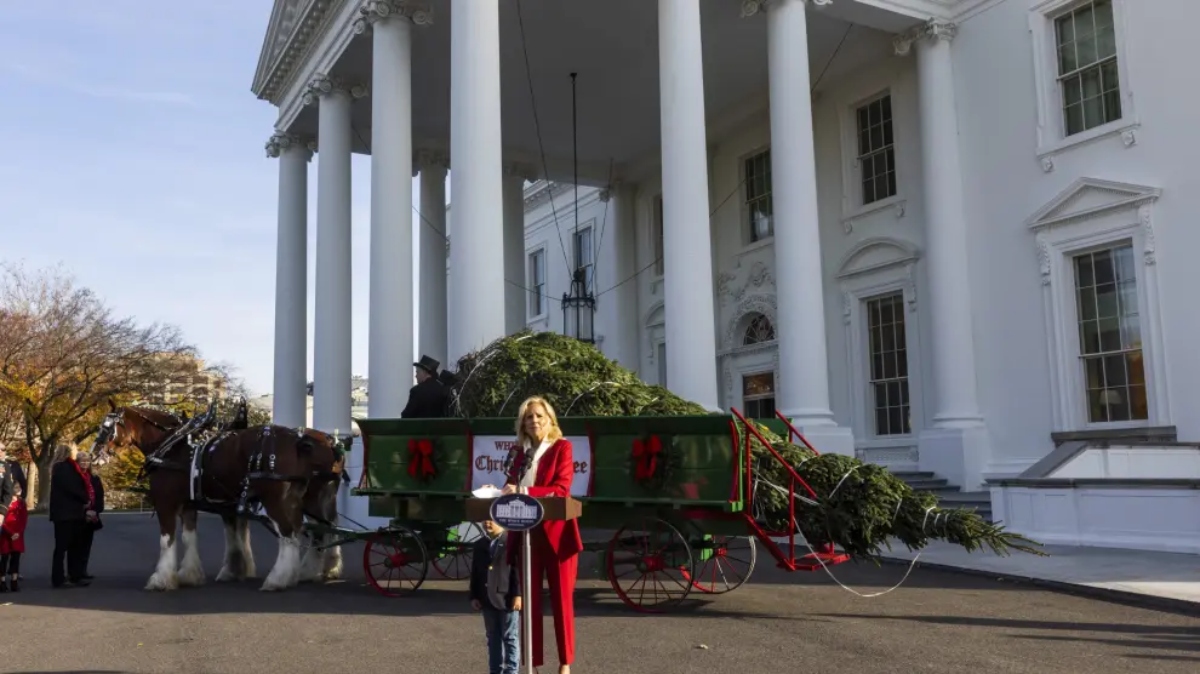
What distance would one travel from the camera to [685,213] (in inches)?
603

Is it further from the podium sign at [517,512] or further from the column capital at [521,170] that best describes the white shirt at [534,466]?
the column capital at [521,170]

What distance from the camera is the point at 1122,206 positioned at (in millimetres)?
15094

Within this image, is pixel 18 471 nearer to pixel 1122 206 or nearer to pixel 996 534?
pixel 996 534

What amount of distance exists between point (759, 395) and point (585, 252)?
9.31m

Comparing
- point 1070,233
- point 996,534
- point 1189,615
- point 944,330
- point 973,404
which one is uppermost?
point 1070,233

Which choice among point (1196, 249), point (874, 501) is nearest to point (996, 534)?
point (874, 501)

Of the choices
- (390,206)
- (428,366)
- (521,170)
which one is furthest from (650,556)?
(521,170)

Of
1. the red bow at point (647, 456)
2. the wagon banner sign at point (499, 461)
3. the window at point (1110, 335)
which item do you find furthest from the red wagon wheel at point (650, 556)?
the window at point (1110, 335)

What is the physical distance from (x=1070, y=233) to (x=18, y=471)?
1514 cm

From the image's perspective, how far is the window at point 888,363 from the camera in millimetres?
18953

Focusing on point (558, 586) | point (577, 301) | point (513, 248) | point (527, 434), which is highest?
point (513, 248)

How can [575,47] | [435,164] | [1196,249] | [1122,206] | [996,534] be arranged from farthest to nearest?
[435,164] < [575,47] < [1122,206] < [1196,249] < [996,534]

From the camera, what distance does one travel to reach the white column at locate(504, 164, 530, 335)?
26031mm

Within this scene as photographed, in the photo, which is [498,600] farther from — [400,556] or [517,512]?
[400,556]
